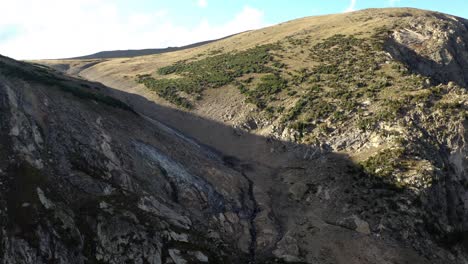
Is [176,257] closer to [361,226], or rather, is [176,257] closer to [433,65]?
[361,226]

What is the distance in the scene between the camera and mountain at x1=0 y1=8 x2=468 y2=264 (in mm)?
25156

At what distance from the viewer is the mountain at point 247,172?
82.5 feet

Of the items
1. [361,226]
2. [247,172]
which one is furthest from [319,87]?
[361,226]

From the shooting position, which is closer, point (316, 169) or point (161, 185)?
point (161, 185)

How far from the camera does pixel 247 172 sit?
4259 cm

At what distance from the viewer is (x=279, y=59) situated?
7556 centimetres

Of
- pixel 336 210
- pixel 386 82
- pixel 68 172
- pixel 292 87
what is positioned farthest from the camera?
pixel 292 87

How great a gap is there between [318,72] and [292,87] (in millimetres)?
6522

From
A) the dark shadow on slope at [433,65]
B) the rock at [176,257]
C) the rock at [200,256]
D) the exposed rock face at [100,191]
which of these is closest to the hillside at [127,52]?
the dark shadow on slope at [433,65]

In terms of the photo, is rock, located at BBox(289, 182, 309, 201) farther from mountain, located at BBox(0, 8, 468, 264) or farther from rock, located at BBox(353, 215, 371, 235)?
rock, located at BBox(353, 215, 371, 235)

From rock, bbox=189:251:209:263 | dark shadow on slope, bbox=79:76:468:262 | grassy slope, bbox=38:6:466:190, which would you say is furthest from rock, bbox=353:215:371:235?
rock, bbox=189:251:209:263

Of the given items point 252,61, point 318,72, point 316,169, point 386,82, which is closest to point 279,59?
point 252,61

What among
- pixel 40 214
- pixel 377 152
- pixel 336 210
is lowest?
pixel 336 210

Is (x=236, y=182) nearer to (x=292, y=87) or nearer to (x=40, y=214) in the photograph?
(x=40, y=214)
